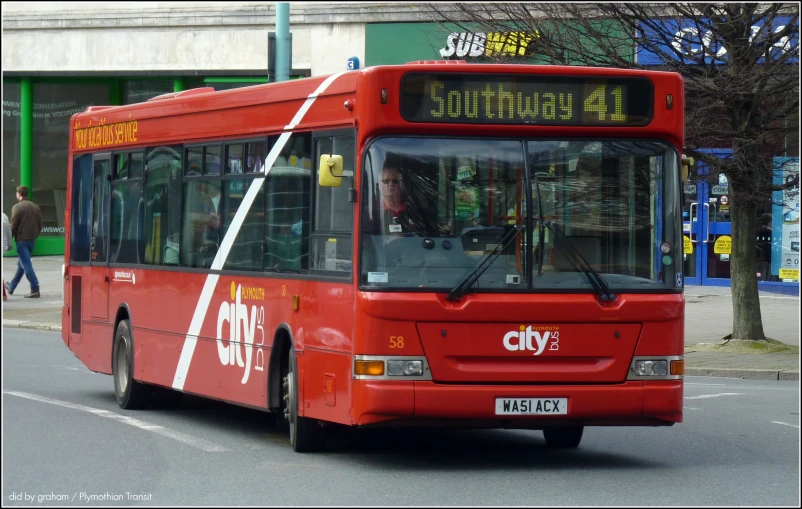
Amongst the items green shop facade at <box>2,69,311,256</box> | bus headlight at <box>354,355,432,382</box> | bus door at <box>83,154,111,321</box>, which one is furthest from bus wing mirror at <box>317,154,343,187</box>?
green shop facade at <box>2,69,311,256</box>

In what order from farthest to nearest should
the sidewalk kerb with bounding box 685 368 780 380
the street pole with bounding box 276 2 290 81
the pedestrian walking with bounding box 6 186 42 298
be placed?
the pedestrian walking with bounding box 6 186 42 298 < the street pole with bounding box 276 2 290 81 < the sidewalk kerb with bounding box 685 368 780 380

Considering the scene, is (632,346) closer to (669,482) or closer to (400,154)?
(669,482)

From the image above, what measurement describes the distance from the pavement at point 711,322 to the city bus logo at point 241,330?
7.89m

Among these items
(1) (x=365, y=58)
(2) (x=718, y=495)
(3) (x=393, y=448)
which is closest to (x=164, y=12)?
(1) (x=365, y=58)

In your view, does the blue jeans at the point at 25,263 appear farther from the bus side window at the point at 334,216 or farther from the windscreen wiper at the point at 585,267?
the windscreen wiper at the point at 585,267

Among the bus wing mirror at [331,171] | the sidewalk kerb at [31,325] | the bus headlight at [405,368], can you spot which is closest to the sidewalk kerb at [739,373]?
the bus headlight at [405,368]

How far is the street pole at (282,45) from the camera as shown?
767 inches

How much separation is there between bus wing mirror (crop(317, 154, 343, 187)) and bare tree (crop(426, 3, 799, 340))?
392 inches

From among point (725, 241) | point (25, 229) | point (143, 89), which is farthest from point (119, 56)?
point (725, 241)

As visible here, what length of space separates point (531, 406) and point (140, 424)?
13.5ft

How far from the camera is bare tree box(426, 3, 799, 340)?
18734mm

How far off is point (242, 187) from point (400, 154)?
7.72ft

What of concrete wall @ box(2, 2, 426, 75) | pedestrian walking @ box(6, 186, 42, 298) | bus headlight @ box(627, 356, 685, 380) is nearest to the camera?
bus headlight @ box(627, 356, 685, 380)

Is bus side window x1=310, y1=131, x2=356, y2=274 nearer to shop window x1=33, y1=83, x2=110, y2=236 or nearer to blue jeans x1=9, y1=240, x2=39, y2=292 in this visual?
blue jeans x1=9, y1=240, x2=39, y2=292
